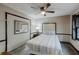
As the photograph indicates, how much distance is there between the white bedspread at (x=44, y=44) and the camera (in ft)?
5.34

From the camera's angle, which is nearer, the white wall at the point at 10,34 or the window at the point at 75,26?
the white wall at the point at 10,34

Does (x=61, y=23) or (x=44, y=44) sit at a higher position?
(x=61, y=23)

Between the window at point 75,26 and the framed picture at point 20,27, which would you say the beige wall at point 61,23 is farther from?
the framed picture at point 20,27

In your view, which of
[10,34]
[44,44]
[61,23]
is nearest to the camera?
[10,34]

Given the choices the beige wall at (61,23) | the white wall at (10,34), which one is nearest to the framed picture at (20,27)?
the white wall at (10,34)

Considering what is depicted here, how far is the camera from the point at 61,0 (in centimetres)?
113

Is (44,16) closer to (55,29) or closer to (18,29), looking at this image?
(55,29)

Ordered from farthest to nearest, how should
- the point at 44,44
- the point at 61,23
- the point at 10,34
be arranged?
the point at 61,23 < the point at 44,44 < the point at 10,34

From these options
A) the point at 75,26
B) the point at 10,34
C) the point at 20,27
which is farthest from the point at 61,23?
the point at 10,34

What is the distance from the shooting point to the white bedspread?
64.1 inches

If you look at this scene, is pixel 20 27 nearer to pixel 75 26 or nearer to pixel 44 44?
pixel 44 44

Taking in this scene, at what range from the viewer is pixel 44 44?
1720 millimetres

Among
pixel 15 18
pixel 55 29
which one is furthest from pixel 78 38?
pixel 15 18

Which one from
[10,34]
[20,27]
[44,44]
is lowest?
[44,44]
